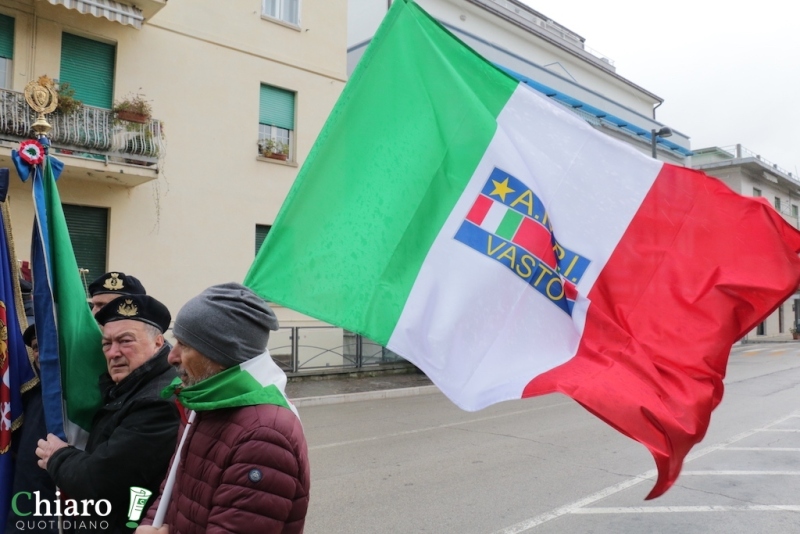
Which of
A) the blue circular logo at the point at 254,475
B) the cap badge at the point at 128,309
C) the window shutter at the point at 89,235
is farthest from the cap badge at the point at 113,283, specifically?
the window shutter at the point at 89,235

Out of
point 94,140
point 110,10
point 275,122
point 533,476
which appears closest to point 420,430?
point 533,476

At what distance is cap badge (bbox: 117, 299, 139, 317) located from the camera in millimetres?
2615

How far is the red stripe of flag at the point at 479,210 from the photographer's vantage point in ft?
8.84

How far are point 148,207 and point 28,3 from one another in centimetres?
431

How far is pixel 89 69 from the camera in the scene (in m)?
12.9

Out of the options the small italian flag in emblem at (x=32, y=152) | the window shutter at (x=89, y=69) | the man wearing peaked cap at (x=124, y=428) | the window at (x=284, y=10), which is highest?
the window at (x=284, y=10)

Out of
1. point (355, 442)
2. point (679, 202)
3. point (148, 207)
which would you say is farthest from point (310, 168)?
point (148, 207)

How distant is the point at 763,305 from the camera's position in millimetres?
2504

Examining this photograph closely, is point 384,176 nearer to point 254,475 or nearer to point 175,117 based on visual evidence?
point 254,475

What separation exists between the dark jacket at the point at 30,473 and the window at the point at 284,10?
14750 millimetres

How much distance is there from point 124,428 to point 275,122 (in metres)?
14.3

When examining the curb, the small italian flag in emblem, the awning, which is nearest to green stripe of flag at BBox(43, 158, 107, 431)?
the small italian flag in emblem

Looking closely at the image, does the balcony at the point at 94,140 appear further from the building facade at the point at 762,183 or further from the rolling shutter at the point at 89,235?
the building facade at the point at 762,183

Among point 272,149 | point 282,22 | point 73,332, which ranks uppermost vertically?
point 282,22
